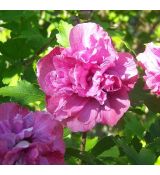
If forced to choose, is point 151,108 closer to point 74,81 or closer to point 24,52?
point 74,81

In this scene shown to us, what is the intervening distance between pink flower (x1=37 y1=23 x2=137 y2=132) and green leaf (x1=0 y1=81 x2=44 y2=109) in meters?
0.15

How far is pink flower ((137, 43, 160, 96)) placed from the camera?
1276 mm

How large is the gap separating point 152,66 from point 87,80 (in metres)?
0.18

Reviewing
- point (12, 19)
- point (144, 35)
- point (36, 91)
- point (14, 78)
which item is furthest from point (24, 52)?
point (144, 35)

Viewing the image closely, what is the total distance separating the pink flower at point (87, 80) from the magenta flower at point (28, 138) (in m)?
0.04

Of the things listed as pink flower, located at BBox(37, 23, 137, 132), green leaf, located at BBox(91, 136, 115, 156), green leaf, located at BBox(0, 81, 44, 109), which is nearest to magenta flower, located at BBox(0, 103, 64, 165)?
pink flower, located at BBox(37, 23, 137, 132)

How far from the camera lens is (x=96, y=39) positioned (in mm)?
1252

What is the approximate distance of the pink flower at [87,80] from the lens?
120 cm

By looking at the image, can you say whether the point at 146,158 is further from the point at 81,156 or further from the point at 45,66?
the point at 45,66

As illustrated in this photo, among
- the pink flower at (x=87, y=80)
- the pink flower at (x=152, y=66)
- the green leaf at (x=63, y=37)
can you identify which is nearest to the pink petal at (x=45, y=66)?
the pink flower at (x=87, y=80)

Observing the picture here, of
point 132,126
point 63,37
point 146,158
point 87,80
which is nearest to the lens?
point 146,158

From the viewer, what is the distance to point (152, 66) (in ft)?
4.26


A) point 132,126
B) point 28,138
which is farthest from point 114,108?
point 132,126

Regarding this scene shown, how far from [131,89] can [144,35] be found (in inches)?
151
